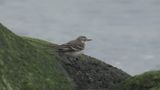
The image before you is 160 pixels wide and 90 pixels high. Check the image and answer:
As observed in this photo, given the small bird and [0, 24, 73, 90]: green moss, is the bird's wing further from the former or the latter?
[0, 24, 73, 90]: green moss

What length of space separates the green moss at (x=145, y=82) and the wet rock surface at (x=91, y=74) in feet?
4.32

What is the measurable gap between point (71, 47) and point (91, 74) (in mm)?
1860

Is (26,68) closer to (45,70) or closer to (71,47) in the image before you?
(45,70)

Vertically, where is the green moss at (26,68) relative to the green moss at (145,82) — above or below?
above

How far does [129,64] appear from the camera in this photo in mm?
55844

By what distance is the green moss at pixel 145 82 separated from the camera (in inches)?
982

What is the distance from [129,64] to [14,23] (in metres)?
15.0

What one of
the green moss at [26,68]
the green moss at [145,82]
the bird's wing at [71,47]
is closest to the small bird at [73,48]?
the bird's wing at [71,47]

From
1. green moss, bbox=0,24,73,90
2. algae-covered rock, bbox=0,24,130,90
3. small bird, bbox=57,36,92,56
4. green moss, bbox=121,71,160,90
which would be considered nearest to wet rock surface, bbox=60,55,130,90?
algae-covered rock, bbox=0,24,130,90

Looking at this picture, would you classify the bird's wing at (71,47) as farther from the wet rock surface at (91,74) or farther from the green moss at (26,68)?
the green moss at (26,68)

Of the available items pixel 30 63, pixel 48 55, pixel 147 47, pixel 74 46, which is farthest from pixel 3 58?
pixel 147 47

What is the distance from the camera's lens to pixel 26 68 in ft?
78.7

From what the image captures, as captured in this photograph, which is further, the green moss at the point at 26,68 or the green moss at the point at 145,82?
the green moss at the point at 145,82

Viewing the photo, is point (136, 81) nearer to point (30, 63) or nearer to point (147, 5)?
point (30, 63)
